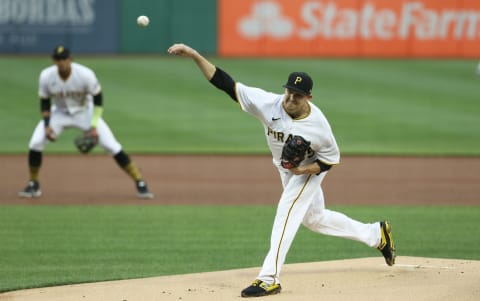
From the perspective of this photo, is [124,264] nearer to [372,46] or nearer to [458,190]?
[458,190]

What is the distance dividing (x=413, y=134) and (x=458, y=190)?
5.09 metres

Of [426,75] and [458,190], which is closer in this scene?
[458,190]

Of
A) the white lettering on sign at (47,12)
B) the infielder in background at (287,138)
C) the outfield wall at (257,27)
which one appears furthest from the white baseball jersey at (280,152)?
the white lettering on sign at (47,12)

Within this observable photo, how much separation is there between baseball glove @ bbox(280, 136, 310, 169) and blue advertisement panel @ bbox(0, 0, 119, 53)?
19.5 meters

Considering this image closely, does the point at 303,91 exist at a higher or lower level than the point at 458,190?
higher

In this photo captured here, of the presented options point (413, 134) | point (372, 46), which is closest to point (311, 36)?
point (372, 46)

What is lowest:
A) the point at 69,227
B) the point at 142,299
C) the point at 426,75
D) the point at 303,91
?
Answer: the point at 426,75

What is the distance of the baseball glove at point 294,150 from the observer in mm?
7273

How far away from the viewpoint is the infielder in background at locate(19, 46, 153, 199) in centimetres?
1170

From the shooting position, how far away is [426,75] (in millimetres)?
24531

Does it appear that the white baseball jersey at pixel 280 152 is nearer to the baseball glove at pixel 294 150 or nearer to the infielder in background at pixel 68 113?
the baseball glove at pixel 294 150

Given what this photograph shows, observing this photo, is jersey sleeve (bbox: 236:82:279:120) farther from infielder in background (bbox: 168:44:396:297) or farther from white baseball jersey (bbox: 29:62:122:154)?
white baseball jersey (bbox: 29:62:122:154)

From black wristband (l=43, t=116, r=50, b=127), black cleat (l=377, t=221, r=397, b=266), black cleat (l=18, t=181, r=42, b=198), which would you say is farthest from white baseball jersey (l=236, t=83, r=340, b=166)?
black cleat (l=18, t=181, r=42, b=198)

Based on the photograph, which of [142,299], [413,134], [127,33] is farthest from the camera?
[127,33]
